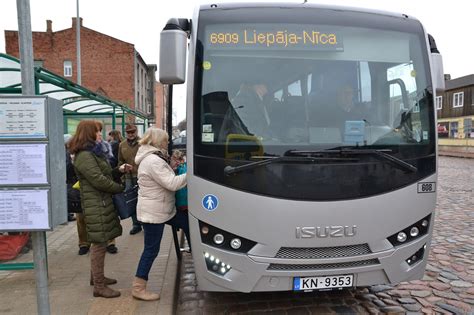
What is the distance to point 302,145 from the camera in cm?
346

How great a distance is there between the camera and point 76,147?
3992 mm

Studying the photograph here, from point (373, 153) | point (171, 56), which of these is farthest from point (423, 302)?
point (171, 56)

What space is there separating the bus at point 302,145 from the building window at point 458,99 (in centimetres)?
4302

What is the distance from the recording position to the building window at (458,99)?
1596 inches

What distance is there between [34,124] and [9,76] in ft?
10.4

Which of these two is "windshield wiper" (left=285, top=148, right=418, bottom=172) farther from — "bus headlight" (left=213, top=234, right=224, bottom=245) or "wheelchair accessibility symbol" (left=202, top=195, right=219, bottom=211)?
"bus headlight" (left=213, top=234, right=224, bottom=245)

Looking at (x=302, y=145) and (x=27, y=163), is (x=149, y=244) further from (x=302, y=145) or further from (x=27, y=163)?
(x=302, y=145)

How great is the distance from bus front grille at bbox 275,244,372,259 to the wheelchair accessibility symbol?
711mm

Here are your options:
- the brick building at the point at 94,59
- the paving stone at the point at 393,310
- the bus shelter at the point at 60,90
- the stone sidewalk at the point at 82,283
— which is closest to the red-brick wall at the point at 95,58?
the brick building at the point at 94,59

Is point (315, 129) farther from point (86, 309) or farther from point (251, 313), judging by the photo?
point (86, 309)

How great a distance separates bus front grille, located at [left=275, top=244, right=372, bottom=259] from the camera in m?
3.44

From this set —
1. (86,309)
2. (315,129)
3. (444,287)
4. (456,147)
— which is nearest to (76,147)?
(86,309)

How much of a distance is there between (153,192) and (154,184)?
85 mm

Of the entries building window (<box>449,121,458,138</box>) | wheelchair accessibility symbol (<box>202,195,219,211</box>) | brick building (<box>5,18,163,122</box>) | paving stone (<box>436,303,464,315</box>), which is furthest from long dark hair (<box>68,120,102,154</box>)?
building window (<box>449,121,458,138</box>)
